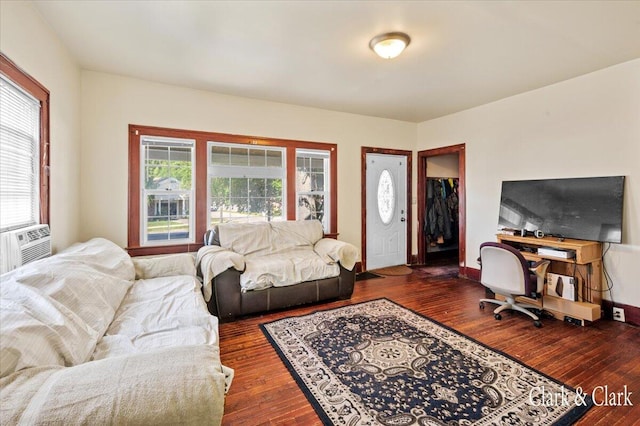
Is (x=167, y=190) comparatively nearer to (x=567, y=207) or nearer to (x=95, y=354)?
(x=95, y=354)

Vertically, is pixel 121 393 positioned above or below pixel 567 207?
below

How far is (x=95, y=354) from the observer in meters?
1.50

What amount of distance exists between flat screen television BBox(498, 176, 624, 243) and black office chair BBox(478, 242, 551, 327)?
0.66 meters

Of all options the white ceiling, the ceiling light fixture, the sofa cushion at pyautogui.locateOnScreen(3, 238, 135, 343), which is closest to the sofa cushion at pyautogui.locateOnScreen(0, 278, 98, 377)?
the sofa cushion at pyautogui.locateOnScreen(3, 238, 135, 343)

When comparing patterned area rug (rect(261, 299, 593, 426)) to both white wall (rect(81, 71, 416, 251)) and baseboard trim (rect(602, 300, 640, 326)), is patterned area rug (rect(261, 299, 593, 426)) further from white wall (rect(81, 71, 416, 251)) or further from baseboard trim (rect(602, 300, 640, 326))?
white wall (rect(81, 71, 416, 251))

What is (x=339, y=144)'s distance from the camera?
190 inches

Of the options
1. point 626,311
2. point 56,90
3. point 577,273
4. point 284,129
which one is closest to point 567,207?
point 577,273

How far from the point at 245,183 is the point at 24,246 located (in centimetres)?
249

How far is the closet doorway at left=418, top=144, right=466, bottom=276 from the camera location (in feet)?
18.2

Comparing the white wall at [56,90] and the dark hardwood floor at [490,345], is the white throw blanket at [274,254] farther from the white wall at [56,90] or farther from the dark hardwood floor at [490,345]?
the white wall at [56,90]

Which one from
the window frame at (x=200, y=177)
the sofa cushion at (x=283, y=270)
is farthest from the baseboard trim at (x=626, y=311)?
the window frame at (x=200, y=177)

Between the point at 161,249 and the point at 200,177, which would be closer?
the point at 161,249

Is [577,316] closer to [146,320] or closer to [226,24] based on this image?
[146,320]

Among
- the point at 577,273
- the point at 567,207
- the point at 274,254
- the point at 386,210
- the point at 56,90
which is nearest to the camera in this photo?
the point at 56,90
